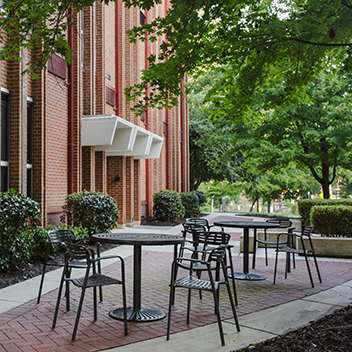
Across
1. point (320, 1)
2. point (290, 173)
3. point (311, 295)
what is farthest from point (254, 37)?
point (290, 173)

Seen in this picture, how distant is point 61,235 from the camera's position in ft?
19.8

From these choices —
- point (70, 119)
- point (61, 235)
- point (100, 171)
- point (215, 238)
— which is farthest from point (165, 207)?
point (61, 235)

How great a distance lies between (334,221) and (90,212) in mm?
6704

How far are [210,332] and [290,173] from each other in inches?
1018

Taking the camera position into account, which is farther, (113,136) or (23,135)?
(113,136)

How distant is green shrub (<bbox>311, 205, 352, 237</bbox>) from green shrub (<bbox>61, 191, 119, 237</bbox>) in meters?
5.85

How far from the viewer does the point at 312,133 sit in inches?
669

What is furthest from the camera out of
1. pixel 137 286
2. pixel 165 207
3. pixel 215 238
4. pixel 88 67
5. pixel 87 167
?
pixel 165 207

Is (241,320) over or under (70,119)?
under

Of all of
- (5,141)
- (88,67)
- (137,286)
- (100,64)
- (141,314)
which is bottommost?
(141,314)

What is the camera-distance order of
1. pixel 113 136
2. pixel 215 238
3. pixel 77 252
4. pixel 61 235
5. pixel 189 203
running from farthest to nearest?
pixel 189 203
pixel 113 136
pixel 215 238
pixel 61 235
pixel 77 252

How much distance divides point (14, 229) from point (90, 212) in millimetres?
3505

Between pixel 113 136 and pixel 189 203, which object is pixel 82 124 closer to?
pixel 113 136

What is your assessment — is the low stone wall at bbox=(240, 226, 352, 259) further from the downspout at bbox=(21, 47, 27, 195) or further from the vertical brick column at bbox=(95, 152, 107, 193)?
the vertical brick column at bbox=(95, 152, 107, 193)
